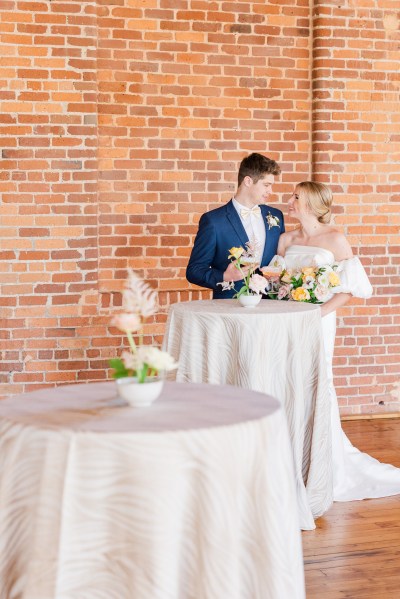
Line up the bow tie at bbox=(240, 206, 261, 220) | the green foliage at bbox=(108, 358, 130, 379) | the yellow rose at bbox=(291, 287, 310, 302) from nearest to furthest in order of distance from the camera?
the green foliage at bbox=(108, 358, 130, 379), the yellow rose at bbox=(291, 287, 310, 302), the bow tie at bbox=(240, 206, 261, 220)

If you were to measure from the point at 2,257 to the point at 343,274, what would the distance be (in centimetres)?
207

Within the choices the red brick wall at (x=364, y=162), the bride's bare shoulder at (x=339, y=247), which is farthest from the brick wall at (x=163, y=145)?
the bride's bare shoulder at (x=339, y=247)

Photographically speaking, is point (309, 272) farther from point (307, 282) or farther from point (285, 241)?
point (285, 241)

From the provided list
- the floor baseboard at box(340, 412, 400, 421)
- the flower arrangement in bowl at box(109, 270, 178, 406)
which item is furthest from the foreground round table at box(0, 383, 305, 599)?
the floor baseboard at box(340, 412, 400, 421)

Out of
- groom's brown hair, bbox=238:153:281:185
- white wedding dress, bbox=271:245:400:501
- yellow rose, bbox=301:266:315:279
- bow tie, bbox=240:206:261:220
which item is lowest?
white wedding dress, bbox=271:245:400:501

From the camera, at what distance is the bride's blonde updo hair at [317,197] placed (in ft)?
15.4

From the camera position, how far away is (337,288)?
→ 4551 mm

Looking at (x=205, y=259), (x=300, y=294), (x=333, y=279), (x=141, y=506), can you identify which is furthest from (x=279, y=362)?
(x=141, y=506)

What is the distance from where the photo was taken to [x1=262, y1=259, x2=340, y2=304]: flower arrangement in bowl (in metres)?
4.29

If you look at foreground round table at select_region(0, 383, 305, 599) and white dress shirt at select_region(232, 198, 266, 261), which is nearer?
foreground round table at select_region(0, 383, 305, 599)

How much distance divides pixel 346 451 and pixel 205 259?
4.23 feet

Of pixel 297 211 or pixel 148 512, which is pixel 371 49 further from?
pixel 148 512

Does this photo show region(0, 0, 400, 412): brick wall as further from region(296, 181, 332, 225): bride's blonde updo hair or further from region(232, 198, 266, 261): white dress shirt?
region(296, 181, 332, 225): bride's blonde updo hair

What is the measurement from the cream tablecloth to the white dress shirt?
0.77 m
